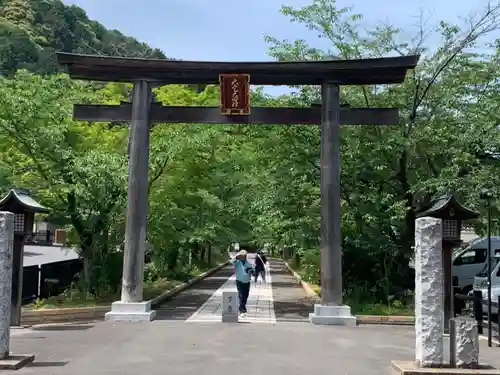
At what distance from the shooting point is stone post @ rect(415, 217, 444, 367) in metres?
8.69

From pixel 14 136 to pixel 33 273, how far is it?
4096 mm

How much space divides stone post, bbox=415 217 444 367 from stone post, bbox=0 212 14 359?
634 centimetres

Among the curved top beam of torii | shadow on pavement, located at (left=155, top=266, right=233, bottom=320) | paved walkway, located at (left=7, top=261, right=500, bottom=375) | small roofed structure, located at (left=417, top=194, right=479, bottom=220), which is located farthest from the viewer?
shadow on pavement, located at (left=155, top=266, right=233, bottom=320)

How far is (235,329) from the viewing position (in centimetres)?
1309

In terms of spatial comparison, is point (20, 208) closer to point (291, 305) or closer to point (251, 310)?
point (251, 310)

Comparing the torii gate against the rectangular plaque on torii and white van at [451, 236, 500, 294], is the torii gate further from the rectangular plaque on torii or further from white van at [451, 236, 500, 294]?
white van at [451, 236, 500, 294]

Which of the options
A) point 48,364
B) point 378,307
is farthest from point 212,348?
point 378,307

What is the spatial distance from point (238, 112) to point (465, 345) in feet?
27.8

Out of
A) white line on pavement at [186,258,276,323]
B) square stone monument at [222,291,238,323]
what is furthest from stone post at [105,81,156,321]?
square stone monument at [222,291,238,323]

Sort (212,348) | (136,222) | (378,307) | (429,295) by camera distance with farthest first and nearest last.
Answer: (378,307)
(136,222)
(212,348)
(429,295)

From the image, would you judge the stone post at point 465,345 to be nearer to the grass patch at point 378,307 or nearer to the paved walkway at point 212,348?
the paved walkway at point 212,348

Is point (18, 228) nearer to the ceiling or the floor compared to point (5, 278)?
nearer to the ceiling

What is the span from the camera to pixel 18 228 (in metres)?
13.4

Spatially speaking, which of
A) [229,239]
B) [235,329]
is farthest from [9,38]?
[235,329]
